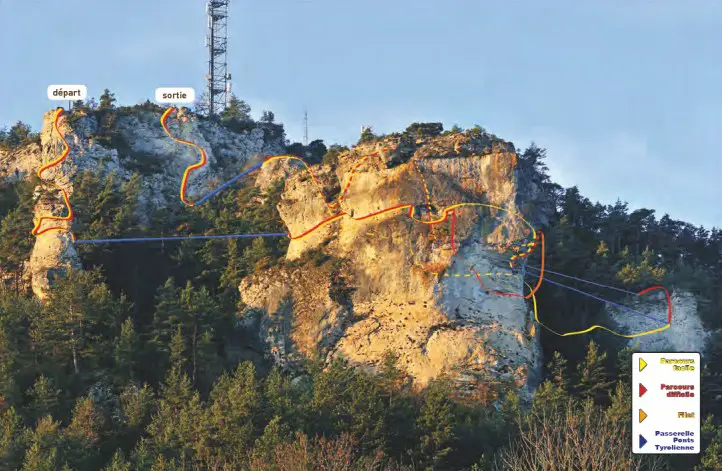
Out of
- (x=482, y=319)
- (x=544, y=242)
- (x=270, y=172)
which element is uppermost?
(x=270, y=172)

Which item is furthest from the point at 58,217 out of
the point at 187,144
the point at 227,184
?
the point at 187,144

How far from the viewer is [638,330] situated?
2103 inches

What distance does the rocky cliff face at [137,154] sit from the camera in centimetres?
5962

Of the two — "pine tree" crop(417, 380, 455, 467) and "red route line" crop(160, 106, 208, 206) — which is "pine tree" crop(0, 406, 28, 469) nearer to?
"pine tree" crop(417, 380, 455, 467)

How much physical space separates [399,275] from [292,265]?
21.5 feet

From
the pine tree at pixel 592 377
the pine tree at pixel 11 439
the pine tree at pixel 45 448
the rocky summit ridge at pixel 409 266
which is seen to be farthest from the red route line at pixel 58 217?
the pine tree at pixel 592 377

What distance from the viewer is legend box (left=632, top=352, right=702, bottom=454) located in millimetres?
25141

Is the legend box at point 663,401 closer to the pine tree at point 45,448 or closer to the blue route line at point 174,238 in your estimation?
the pine tree at point 45,448

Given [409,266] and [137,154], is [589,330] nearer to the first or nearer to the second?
[409,266]

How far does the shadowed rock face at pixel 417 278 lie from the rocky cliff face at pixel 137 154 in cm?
1367

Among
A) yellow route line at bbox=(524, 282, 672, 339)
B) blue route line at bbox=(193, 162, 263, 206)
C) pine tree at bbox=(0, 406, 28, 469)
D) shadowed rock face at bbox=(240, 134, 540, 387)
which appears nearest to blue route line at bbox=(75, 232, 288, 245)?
shadowed rock face at bbox=(240, 134, 540, 387)

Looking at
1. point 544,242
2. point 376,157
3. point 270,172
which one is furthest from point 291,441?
point 270,172

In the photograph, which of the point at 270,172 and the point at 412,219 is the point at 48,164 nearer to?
the point at 270,172

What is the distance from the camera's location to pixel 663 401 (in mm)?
25312
